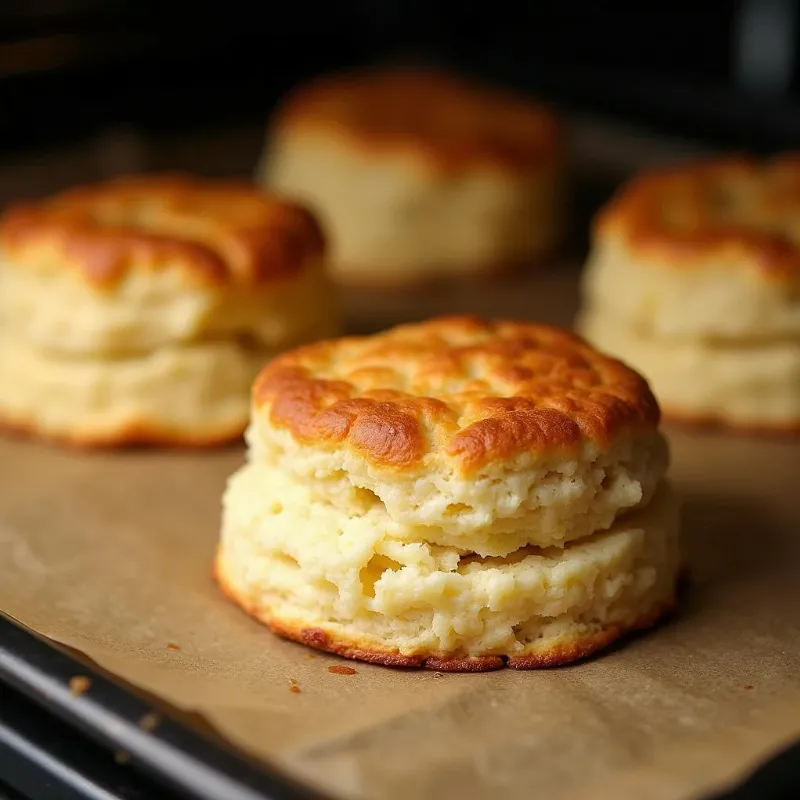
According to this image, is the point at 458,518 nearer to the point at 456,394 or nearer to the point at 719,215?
the point at 456,394

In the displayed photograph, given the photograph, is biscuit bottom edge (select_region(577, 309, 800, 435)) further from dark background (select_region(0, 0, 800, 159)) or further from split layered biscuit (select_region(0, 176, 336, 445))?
dark background (select_region(0, 0, 800, 159))

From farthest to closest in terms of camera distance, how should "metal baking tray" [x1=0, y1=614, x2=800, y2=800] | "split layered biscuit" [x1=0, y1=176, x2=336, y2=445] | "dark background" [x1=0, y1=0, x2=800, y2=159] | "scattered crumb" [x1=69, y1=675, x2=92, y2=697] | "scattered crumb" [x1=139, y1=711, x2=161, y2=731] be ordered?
"dark background" [x1=0, y1=0, x2=800, y2=159] → "split layered biscuit" [x1=0, y1=176, x2=336, y2=445] → "scattered crumb" [x1=69, y1=675, x2=92, y2=697] → "scattered crumb" [x1=139, y1=711, x2=161, y2=731] → "metal baking tray" [x1=0, y1=614, x2=800, y2=800]

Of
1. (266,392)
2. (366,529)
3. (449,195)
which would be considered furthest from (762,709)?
(449,195)

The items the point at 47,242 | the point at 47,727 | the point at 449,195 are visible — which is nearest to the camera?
the point at 47,727

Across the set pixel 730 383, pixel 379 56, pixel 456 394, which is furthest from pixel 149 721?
pixel 379 56

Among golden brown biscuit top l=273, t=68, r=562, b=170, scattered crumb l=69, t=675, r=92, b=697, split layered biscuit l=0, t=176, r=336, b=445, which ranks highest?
golden brown biscuit top l=273, t=68, r=562, b=170

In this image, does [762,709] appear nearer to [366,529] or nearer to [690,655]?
[690,655]

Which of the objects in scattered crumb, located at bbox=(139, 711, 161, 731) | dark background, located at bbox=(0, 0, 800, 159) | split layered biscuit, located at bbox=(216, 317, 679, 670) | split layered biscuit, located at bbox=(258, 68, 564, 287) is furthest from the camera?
dark background, located at bbox=(0, 0, 800, 159)

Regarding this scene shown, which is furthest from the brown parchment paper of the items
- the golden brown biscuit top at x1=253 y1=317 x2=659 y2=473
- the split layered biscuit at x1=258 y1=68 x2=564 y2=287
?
the split layered biscuit at x1=258 y1=68 x2=564 y2=287
